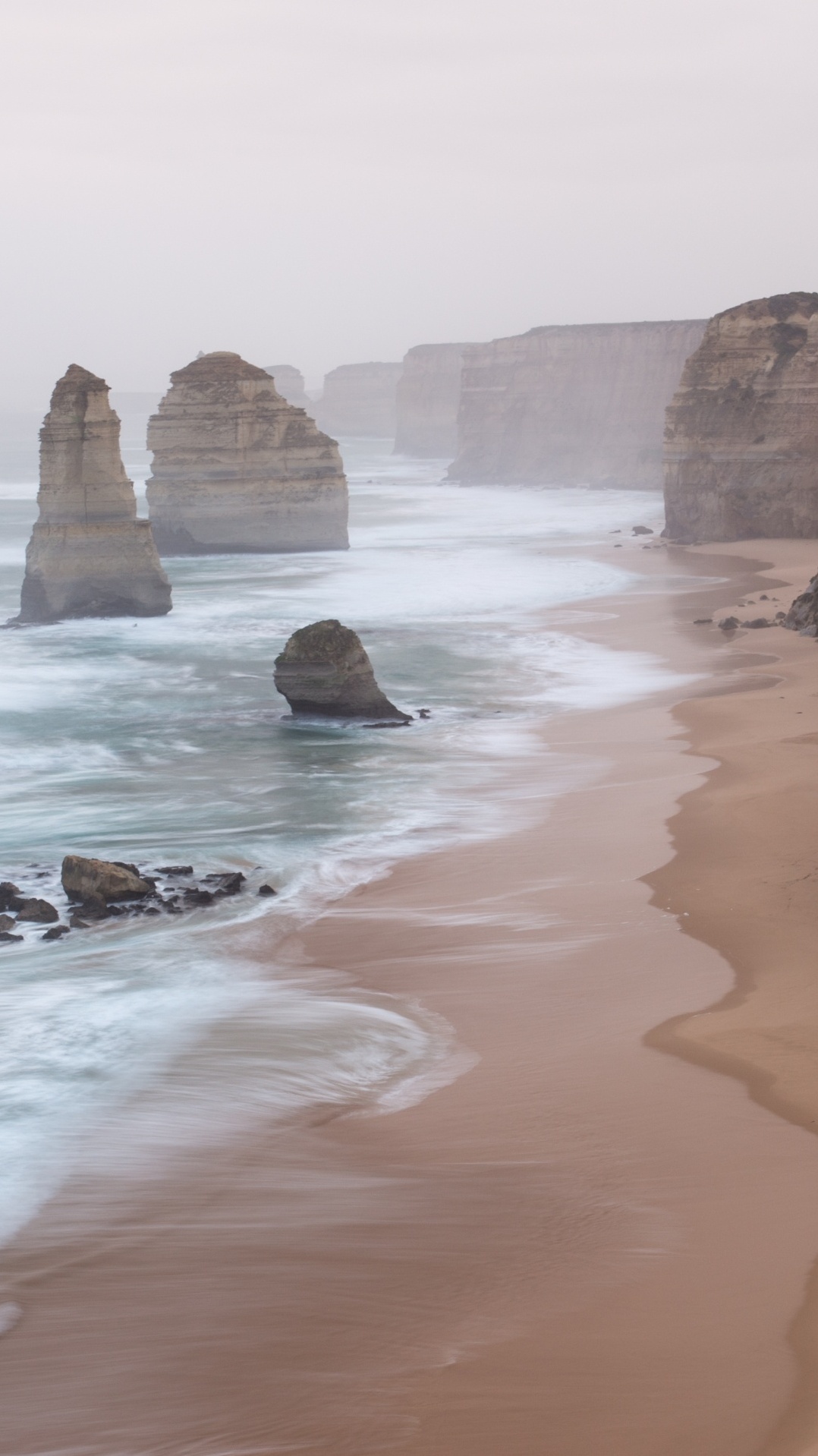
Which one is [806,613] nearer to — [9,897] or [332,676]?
[332,676]

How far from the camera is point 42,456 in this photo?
105 ft

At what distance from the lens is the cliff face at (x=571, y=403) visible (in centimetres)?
9369

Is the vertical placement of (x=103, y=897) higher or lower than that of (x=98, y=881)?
lower

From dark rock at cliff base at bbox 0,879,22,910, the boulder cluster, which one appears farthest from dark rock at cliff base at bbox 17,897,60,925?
dark rock at cliff base at bbox 0,879,22,910

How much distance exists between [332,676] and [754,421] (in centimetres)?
2697

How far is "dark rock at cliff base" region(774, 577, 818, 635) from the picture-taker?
26.7 meters

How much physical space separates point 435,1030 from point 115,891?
14.1 feet

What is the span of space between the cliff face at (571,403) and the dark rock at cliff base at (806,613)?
63531 mm

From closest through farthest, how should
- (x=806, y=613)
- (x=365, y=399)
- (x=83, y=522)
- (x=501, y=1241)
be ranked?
(x=501, y=1241)
(x=806, y=613)
(x=83, y=522)
(x=365, y=399)

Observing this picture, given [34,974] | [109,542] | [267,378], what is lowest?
[34,974]

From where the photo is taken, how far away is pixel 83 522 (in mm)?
32094

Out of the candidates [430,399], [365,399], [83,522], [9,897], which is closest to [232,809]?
[9,897]

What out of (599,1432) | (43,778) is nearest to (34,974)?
(599,1432)

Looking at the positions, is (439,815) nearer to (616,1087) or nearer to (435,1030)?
(435,1030)
